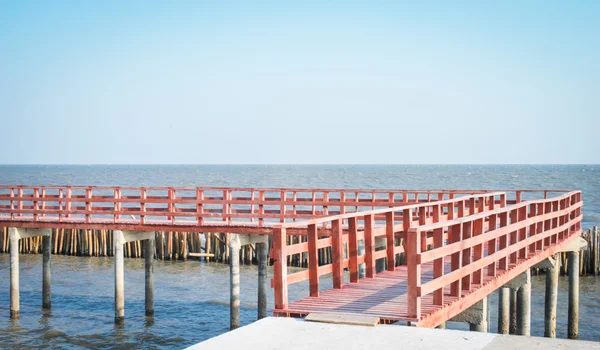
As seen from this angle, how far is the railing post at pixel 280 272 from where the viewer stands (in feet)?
34.2

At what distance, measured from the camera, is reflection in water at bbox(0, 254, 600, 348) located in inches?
837

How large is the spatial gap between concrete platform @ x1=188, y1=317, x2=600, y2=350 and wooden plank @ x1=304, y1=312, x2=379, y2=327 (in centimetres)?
13

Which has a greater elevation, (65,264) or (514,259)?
(514,259)

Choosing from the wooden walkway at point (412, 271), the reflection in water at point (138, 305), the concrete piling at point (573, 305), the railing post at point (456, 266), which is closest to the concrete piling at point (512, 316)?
the concrete piling at point (573, 305)

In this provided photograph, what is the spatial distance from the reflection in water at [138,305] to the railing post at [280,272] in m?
10.8

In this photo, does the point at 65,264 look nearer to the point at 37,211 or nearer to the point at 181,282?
the point at 181,282

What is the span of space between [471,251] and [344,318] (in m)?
4.45

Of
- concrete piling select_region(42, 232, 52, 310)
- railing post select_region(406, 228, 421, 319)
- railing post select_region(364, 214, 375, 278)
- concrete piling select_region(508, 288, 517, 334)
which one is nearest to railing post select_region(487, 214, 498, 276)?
railing post select_region(364, 214, 375, 278)

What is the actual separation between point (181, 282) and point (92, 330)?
8.45 metres

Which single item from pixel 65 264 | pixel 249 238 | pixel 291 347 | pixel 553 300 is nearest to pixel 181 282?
pixel 65 264

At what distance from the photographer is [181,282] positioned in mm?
30359

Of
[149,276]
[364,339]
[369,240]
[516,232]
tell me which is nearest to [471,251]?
[369,240]

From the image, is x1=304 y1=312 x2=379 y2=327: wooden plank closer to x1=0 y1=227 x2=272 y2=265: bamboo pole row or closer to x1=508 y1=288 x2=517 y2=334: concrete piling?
x1=508 y1=288 x2=517 y2=334: concrete piling

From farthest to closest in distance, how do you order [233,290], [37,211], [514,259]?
1. [37,211]
2. [233,290]
3. [514,259]
